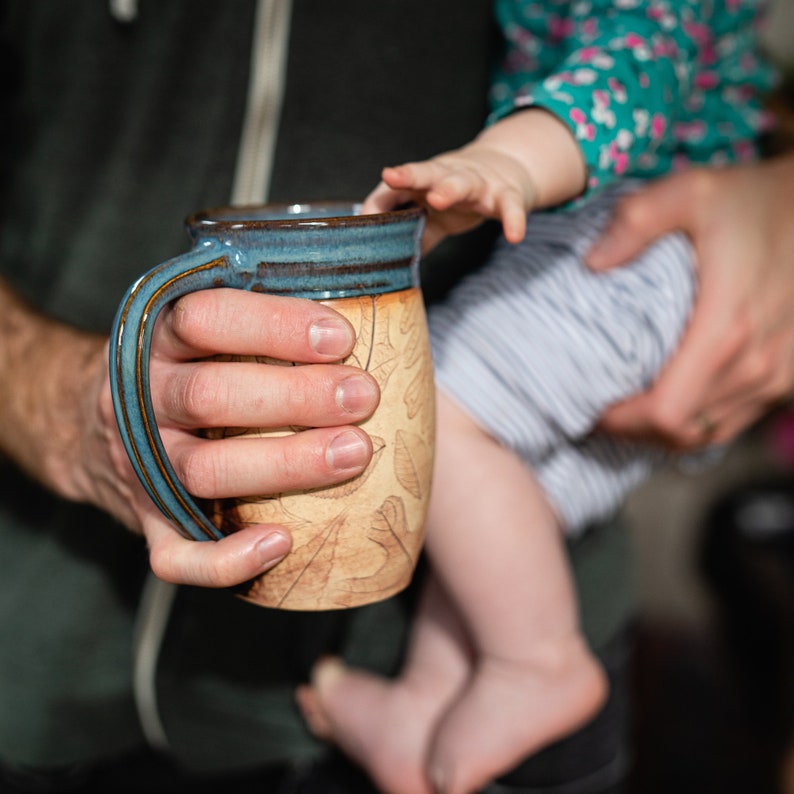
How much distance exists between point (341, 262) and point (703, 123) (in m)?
0.68

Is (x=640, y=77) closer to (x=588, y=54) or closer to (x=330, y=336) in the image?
(x=588, y=54)

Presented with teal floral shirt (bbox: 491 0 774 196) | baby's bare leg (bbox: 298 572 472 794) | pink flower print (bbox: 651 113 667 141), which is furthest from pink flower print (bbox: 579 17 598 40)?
baby's bare leg (bbox: 298 572 472 794)

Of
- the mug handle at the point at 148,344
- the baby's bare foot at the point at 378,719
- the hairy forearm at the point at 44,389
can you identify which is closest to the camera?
the mug handle at the point at 148,344

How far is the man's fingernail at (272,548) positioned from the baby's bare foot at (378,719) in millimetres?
462

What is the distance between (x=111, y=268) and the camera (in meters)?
0.90

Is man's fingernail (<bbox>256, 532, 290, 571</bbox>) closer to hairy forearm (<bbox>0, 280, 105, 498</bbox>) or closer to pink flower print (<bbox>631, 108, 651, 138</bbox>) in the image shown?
hairy forearm (<bbox>0, 280, 105, 498</bbox>)

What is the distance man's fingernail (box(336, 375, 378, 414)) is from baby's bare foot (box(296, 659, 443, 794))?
523 millimetres

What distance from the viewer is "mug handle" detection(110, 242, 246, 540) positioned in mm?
439

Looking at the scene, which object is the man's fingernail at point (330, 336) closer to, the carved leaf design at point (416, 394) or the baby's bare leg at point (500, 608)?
the carved leaf design at point (416, 394)

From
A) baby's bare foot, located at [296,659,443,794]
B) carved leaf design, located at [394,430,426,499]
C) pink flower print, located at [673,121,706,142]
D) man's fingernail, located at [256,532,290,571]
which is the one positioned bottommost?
baby's bare foot, located at [296,659,443,794]

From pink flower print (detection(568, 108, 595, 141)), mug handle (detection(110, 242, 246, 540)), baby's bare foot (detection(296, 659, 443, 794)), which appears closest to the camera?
mug handle (detection(110, 242, 246, 540))

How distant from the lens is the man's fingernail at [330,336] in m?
0.46

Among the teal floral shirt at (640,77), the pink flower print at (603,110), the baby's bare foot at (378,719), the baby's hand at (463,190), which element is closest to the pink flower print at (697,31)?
the teal floral shirt at (640,77)

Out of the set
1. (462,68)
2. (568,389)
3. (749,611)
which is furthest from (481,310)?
(749,611)
